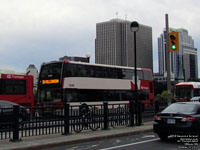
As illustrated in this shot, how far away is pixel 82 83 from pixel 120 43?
114 meters

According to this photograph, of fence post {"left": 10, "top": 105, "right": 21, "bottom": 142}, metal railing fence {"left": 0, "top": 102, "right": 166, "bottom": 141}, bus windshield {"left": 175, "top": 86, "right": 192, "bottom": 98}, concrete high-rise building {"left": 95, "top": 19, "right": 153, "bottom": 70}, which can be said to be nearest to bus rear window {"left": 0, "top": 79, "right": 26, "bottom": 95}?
metal railing fence {"left": 0, "top": 102, "right": 166, "bottom": 141}

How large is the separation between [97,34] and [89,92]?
3965 inches

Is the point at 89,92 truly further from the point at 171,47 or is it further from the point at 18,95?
the point at 171,47

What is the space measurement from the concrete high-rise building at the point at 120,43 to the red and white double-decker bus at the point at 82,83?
96765 mm

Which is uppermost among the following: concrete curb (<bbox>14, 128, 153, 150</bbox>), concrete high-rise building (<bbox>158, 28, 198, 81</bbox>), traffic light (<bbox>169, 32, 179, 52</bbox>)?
concrete high-rise building (<bbox>158, 28, 198, 81</bbox>)

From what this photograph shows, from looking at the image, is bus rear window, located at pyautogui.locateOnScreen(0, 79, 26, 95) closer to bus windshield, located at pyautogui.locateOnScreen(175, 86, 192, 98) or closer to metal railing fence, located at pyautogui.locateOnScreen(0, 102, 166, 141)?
metal railing fence, located at pyautogui.locateOnScreen(0, 102, 166, 141)

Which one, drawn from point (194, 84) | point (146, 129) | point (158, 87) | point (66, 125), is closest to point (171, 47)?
point (146, 129)

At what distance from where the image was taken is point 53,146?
9.95 m

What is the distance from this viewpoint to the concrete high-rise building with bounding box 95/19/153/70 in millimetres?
128750

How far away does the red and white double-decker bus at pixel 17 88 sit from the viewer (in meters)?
21.6

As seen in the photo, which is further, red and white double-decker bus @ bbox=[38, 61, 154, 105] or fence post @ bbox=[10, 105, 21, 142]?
red and white double-decker bus @ bbox=[38, 61, 154, 105]

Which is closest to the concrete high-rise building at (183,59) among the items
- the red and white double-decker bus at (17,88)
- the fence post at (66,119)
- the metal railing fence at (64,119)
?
the red and white double-decker bus at (17,88)

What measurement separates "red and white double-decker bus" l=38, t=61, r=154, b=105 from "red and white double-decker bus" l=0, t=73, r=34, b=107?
1.80 metres

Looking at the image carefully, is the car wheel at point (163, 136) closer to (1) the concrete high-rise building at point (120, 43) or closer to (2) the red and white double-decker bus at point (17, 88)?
(2) the red and white double-decker bus at point (17, 88)
